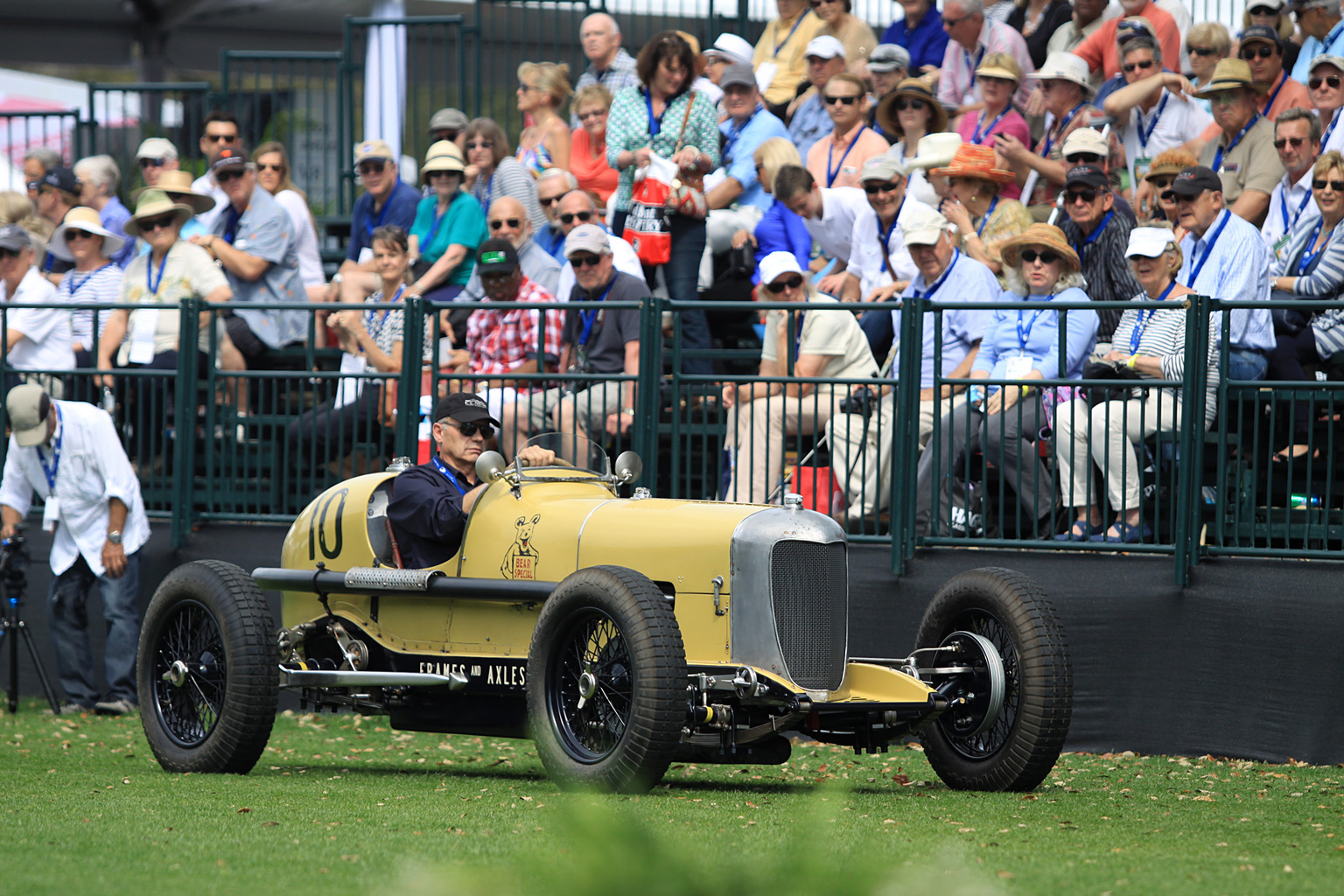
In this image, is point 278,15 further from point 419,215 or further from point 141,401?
point 141,401

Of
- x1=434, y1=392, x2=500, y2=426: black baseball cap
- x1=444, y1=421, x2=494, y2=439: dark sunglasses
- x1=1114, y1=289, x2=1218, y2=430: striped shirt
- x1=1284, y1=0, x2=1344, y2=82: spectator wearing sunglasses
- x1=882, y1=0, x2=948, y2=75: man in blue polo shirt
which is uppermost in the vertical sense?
x1=882, y1=0, x2=948, y2=75: man in blue polo shirt

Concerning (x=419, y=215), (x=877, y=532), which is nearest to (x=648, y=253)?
(x=419, y=215)

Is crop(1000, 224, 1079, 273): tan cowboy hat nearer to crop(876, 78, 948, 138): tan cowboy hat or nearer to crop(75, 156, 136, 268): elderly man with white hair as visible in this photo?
crop(876, 78, 948, 138): tan cowboy hat

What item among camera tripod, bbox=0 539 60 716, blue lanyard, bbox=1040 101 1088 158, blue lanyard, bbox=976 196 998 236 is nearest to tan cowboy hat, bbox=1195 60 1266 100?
blue lanyard, bbox=1040 101 1088 158

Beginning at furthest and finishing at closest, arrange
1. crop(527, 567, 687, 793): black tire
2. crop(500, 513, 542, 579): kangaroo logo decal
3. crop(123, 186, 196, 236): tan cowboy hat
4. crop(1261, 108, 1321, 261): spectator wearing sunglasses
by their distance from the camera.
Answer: crop(123, 186, 196, 236): tan cowboy hat → crop(1261, 108, 1321, 261): spectator wearing sunglasses → crop(500, 513, 542, 579): kangaroo logo decal → crop(527, 567, 687, 793): black tire

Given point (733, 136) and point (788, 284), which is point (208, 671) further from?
point (733, 136)

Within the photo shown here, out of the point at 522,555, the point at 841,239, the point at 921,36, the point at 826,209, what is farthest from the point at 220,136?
the point at 522,555

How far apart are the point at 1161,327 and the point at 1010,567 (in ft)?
5.14

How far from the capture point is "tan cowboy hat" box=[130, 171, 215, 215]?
13.9 meters

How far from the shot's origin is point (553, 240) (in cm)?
→ 1400

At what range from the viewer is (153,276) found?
→ 1328cm

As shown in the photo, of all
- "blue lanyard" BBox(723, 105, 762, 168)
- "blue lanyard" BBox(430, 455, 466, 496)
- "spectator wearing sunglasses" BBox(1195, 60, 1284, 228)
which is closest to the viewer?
"blue lanyard" BBox(430, 455, 466, 496)

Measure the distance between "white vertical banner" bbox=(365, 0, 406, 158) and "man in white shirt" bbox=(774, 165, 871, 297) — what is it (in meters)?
6.95

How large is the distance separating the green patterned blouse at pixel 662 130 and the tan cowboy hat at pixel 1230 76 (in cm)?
362
